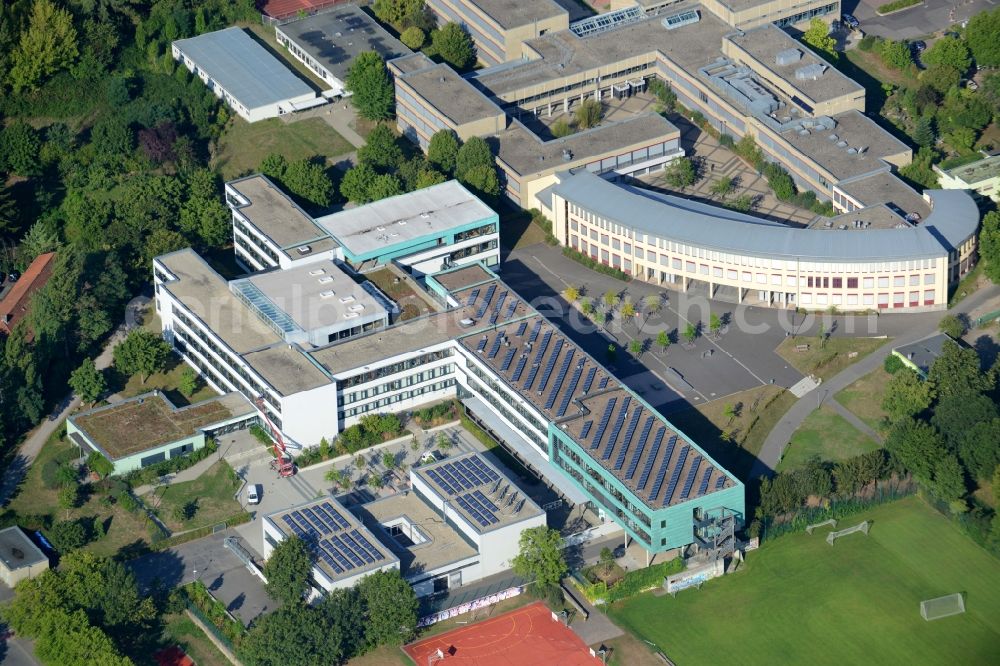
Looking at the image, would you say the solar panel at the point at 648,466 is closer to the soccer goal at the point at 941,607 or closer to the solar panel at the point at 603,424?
the solar panel at the point at 603,424

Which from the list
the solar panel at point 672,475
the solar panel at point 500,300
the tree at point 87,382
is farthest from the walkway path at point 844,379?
the tree at point 87,382

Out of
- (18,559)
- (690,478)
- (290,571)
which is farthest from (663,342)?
(18,559)

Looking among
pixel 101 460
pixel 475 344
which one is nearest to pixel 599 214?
pixel 475 344

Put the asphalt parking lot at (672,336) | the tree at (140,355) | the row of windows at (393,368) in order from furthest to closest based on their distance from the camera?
1. the asphalt parking lot at (672,336)
2. the tree at (140,355)
3. the row of windows at (393,368)

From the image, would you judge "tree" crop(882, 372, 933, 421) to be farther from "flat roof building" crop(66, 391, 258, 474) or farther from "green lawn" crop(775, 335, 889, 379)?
"flat roof building" crop(66, 391, 258, 474)

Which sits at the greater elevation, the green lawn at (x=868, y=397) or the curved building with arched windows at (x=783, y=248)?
the curved building with arched windows at (x=783, y=248)

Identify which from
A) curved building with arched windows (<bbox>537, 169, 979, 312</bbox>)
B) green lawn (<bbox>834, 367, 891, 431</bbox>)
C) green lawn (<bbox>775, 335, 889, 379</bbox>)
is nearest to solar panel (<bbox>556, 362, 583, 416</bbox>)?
green lawn (<bbox>775, 335, 889, 379</bbox>)
